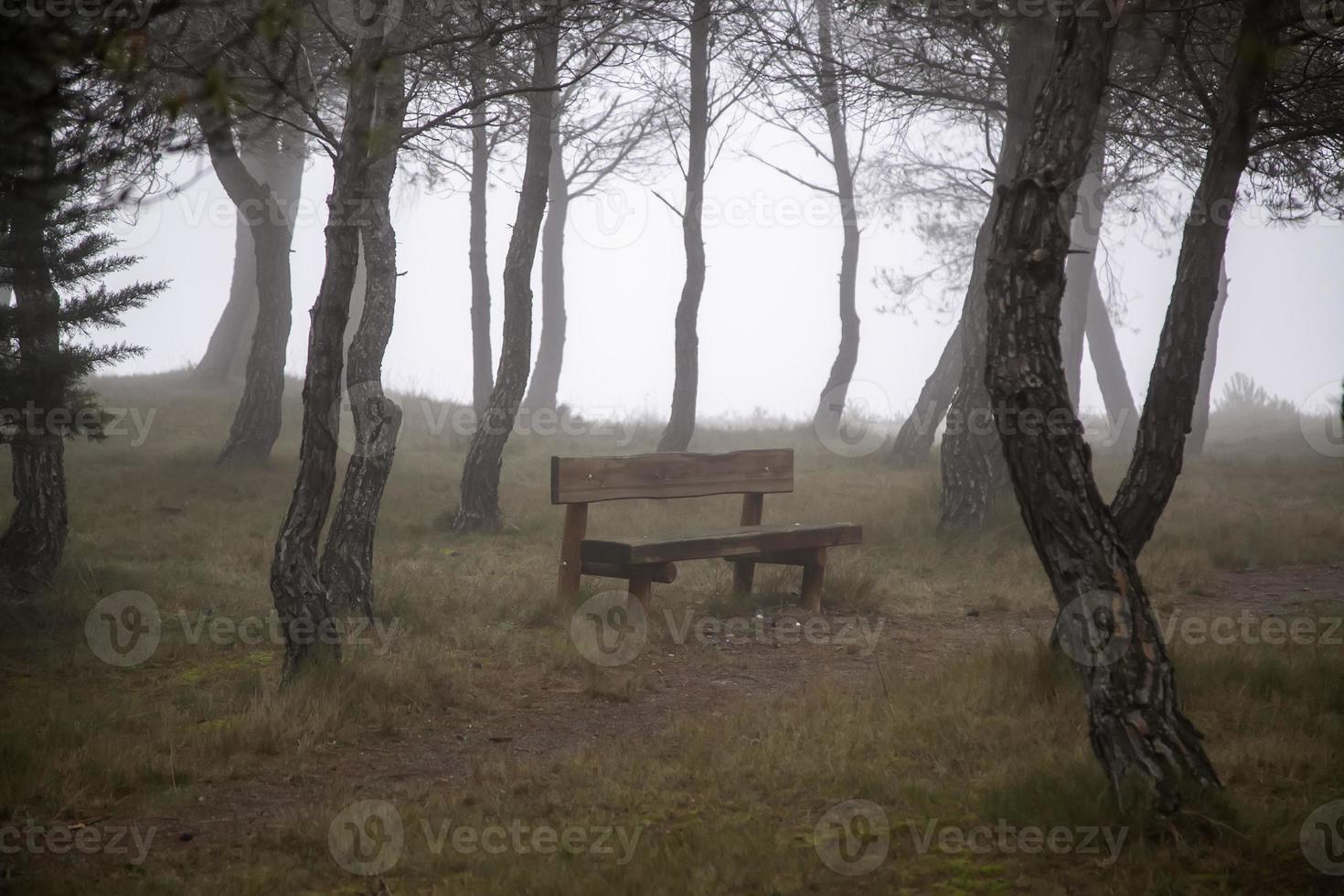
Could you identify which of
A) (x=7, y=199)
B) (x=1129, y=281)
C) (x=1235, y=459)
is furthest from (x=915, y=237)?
(x=7, y=199)

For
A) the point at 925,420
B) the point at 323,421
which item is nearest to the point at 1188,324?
the point at 323,421

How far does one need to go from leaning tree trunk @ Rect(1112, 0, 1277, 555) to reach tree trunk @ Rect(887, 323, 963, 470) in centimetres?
907

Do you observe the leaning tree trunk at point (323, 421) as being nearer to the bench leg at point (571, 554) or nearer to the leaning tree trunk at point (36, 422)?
the bench leg at point (571, 554)

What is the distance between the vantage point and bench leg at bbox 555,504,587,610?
764cm

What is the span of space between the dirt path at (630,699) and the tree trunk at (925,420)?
719 centimetres

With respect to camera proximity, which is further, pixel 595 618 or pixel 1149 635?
pixel 595 618

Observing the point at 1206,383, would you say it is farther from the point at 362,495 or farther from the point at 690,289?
the point at 362,495

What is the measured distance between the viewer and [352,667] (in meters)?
5.71

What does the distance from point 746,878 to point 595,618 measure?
12.9 ft

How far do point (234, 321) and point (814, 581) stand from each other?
15.9 meters

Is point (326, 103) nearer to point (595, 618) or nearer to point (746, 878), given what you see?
point (595, 618)

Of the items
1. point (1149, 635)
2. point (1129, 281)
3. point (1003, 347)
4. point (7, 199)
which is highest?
point (1129, 281)

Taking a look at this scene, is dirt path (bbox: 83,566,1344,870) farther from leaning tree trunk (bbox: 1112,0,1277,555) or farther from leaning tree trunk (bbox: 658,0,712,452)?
leaning tree trunk (bbox: 658,0,712,452)

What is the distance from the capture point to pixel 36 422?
743cm
